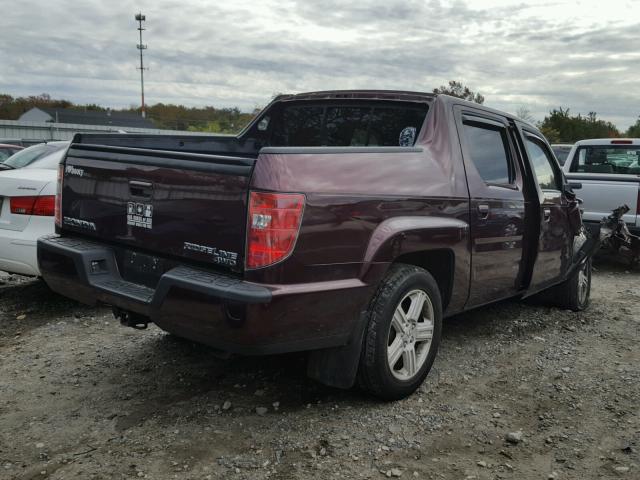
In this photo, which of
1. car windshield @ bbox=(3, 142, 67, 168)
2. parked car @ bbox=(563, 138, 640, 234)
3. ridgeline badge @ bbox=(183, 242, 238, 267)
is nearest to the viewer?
ridgeline badge @ bbox=(183, 242, 238, 267)

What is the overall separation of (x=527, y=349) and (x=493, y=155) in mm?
1594

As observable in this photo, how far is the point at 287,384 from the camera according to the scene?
399cm

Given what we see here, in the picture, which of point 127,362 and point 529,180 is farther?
point 529,180

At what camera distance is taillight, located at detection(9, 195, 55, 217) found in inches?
214

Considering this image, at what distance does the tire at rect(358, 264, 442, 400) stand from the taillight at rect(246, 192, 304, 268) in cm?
75

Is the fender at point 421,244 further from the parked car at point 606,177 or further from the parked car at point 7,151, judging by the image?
the parked car at point 7,151

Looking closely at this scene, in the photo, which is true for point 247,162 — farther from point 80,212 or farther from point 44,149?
point 44,149

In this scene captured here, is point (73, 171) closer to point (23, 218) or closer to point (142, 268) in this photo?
point (142, 268)

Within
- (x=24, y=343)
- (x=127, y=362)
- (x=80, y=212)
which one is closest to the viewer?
(x=80, y=212)

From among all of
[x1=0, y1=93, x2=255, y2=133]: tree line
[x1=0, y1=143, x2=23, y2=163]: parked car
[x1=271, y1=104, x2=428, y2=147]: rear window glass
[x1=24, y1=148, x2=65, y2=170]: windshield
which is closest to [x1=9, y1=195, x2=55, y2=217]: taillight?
[x1=24, y1=148, x2=65, y2=170]: windshield

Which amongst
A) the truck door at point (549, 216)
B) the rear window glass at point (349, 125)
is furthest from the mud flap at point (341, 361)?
the truck door at point (549, 216)

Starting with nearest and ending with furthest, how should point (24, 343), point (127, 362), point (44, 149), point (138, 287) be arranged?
1. point (138, 287)
2. point (127, 362)
3. point (24, 343)
4. point (44, 149)

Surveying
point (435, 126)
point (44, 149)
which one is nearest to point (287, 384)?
point (435, 126)

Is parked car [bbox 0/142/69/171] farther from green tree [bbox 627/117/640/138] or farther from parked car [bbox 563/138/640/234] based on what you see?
green tree [bbox 627/117/640/138]
